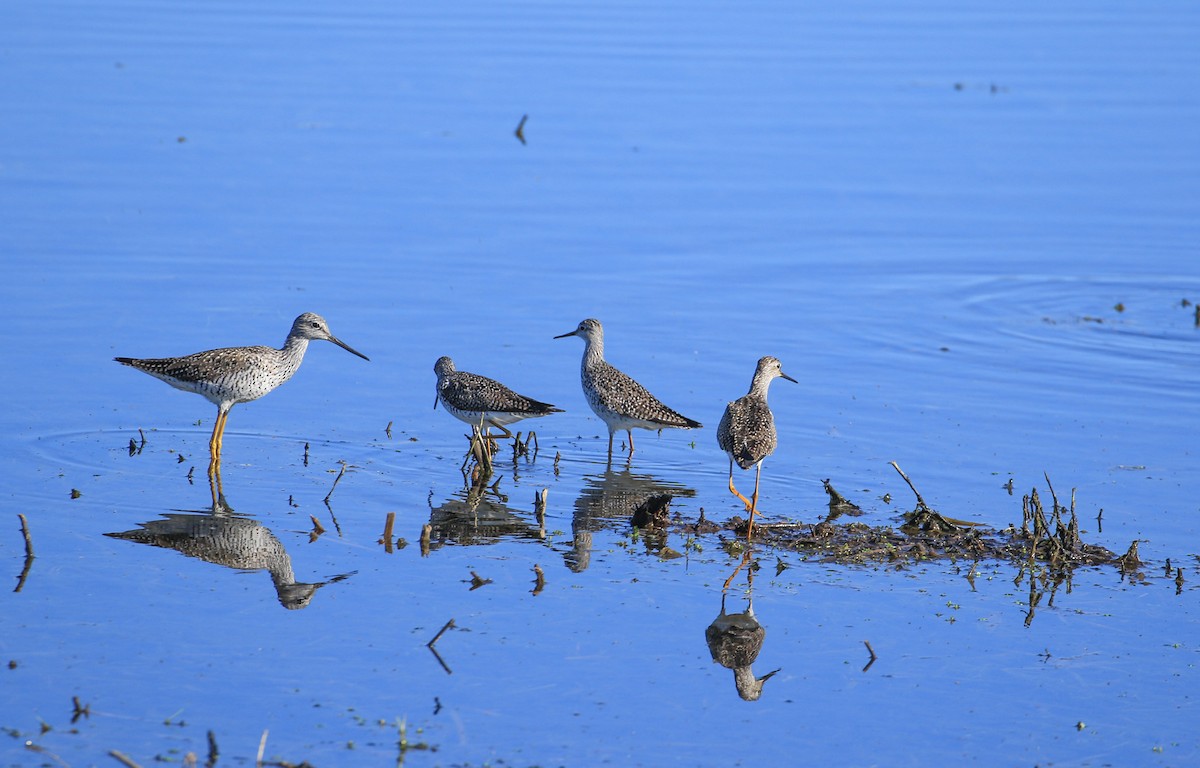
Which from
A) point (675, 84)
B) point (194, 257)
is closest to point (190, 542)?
point (194, 257)

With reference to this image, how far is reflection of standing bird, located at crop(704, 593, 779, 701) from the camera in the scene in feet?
24.4

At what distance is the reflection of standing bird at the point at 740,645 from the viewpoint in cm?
745

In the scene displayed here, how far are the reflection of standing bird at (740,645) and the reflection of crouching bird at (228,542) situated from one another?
2199 mm

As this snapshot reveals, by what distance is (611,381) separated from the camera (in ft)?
39.3

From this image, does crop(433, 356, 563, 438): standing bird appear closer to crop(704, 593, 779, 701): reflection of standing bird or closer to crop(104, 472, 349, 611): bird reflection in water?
crop(104, 472, 349, 611): bird reflection in water

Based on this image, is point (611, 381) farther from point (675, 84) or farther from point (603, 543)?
point (675, 84)

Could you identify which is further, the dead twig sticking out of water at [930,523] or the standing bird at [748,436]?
the standing bird at [748,436]

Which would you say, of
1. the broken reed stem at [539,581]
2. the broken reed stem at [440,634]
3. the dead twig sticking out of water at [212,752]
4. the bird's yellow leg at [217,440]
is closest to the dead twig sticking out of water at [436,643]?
the broken reed stem at [440,634]

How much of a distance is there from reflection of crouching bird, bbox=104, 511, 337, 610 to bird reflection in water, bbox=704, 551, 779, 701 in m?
2.20

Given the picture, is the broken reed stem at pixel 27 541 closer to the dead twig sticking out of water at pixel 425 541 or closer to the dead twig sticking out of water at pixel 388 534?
the dead twig sticking out of water at pixel 388 534

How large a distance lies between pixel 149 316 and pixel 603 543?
695 cm

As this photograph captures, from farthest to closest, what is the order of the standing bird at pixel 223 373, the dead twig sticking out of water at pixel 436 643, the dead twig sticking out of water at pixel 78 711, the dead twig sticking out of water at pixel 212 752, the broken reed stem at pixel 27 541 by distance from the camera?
1. the standing bird at pixel 223 373
2. the broken reed stem at pixel 27 541
3. the dead twig sticking out of water at pixel 436 643
4. the dead twig sticking out of water at pixel 78 711
5. the dead twig sticking out of water at pixel 212 752

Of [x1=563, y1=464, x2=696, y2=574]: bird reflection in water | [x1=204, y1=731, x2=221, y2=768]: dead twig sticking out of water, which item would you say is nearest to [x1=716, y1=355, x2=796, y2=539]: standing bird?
[x1=563, y1=464, x2=696, y2=574]: bird reflection in water

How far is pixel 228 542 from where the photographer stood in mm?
9172
